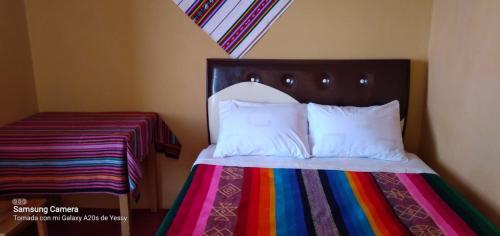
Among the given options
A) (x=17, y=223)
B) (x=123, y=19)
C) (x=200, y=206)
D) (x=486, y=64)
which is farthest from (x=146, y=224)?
(x=486, y=64)

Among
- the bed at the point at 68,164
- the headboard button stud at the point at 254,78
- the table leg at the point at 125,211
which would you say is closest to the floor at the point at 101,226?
the table leg at the point at 125,211

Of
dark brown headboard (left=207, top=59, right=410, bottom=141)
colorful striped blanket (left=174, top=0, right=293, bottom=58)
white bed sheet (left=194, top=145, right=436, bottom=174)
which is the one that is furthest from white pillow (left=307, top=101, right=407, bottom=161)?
colorful striped blanket (left=174, top=0, right=293, bottom=58)

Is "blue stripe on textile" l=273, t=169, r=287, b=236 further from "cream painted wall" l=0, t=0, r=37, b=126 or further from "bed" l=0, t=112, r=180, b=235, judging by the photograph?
"cream painted wall" l=0, t=0, r=37, b=126

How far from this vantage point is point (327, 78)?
2.36m

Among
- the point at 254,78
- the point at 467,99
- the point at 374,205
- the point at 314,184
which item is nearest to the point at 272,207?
the point at 314,184

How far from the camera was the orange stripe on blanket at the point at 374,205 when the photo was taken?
1385 mm

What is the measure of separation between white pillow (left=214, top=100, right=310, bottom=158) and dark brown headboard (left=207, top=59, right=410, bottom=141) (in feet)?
0.73

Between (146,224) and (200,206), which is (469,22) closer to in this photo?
(200,206)

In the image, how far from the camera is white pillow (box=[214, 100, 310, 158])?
6.89 ft

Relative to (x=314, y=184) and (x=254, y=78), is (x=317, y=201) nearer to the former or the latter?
(x=314, y=184)

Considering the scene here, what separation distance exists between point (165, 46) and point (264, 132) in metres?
0.90

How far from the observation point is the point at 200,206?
1.55m

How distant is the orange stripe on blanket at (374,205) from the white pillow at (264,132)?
14.5 inches

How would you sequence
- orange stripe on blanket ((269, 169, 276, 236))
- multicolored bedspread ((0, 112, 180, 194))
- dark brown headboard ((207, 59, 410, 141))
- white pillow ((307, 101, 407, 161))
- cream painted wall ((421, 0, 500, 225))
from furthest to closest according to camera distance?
1. dark brown headboard ((207, 59, 410, 141))
2. white pillow ((307, 101, 407, 161))
3. multicolored bedspread ((0, 112, 180, 194))
4. cream painted wall ((421, 0, 500, 225))
5. orange stripe on blanket ((269, 169, 276, 236))
